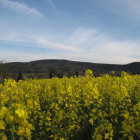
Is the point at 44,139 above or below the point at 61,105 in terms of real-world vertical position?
below

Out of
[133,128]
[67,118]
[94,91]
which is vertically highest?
[94,91]

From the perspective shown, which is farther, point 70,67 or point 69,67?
point 69,67

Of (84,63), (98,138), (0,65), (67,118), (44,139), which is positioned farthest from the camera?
(84,63)

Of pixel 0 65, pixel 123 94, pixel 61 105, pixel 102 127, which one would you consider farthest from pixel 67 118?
pixel 0 65

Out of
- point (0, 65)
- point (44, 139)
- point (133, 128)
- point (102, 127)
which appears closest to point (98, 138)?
point (102, 127)

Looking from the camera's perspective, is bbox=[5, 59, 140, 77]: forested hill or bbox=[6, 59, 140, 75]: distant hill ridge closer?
bbox=[5, 59, 140, 77]: forested hill

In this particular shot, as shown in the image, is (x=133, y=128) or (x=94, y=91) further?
(x=94, y=91)

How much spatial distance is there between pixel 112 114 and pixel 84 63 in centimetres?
10899

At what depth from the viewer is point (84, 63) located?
114 meters

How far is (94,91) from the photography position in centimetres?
570

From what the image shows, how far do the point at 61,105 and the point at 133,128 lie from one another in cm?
306

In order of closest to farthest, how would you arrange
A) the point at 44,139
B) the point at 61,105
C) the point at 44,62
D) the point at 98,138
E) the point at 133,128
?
the point at 98,138
the point at 133,128
the point at 44,139
the point at 61,105
the point at 44,62

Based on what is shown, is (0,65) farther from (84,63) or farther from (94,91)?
(84,63)

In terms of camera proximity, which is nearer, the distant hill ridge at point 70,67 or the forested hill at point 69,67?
the forested hill at point 69,67
